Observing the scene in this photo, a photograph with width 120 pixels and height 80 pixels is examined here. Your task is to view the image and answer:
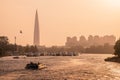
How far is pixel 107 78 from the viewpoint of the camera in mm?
91938

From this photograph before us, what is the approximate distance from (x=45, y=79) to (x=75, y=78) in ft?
24.1

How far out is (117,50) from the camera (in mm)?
194000

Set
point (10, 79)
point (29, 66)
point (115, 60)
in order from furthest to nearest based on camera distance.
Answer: point (115, 60) → point (29, 66) → point (10, 79)

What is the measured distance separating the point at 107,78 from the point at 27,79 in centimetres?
1893

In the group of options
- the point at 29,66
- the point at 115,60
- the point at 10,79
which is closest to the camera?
the point at 10,79

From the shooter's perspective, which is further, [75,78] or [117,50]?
[117,50]

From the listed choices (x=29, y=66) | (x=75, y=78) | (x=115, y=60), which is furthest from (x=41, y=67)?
(x=115, y=60)

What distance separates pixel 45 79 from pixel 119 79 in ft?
55.5

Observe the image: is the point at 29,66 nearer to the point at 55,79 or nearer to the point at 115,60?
the point at 55,79

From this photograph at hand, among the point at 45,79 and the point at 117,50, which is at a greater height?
the point at 117,50

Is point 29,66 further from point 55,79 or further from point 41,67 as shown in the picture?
point 55,79

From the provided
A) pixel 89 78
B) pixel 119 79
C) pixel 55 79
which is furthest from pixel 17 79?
pixel 119 79

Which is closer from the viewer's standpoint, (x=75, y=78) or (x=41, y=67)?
(x=75, y=78)

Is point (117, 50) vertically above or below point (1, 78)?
above
